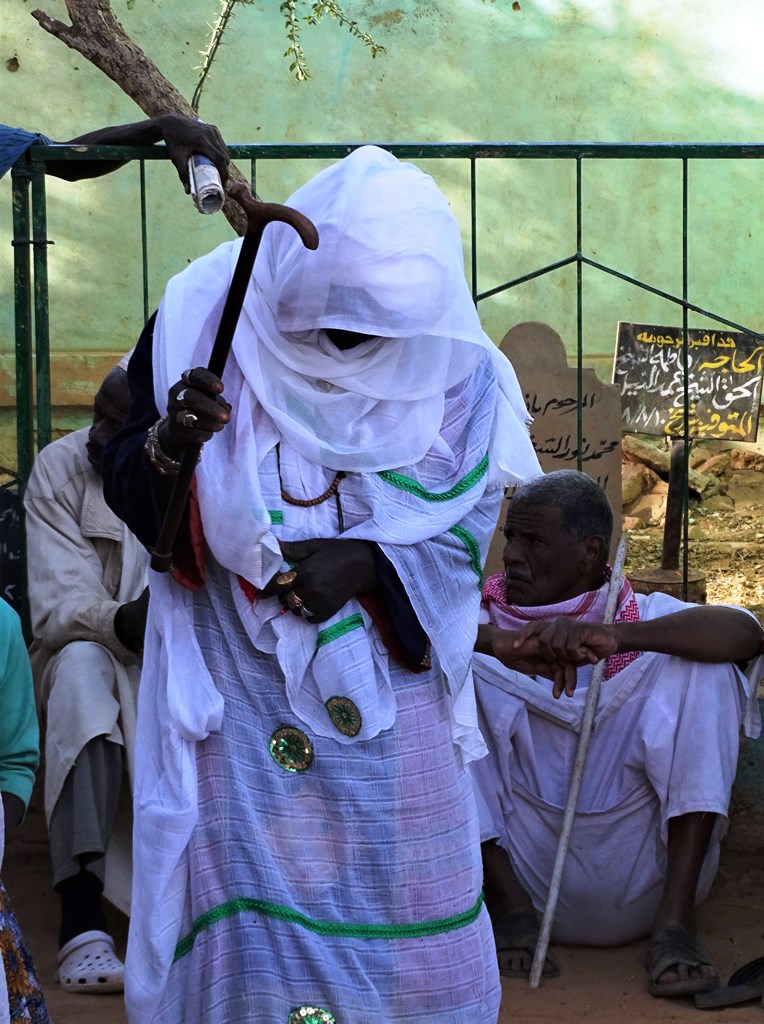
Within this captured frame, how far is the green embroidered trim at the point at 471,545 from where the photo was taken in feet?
9.14

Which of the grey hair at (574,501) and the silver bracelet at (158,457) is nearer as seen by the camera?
the silver bracelet at (158,457)

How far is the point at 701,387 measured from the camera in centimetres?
511

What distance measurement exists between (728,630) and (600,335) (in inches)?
216

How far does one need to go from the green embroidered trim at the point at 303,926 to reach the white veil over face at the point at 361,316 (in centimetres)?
79

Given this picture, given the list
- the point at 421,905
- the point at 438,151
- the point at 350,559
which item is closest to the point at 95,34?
the point at 438,151

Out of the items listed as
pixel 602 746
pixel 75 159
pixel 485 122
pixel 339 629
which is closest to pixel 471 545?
pixel 339 629

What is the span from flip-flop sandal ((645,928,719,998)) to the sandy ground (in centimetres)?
4

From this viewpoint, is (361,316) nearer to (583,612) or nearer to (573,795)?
(583,612)

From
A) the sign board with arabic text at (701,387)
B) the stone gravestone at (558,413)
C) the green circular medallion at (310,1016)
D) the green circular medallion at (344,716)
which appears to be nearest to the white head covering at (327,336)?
the green circular medallion at (344,716)

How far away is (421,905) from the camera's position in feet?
8.79

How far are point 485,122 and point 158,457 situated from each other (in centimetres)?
704

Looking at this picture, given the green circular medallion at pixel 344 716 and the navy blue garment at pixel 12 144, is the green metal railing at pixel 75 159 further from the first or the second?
→ the green circular medallion at pixel 344 716

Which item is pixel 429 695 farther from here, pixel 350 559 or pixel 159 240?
pixel 159 240

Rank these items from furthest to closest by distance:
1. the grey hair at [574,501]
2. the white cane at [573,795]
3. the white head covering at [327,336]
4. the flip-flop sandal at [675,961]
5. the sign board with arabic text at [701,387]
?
the sign board with arabic text at [701,387] → the grey hair at [574,501] → the white cane at [573,795] → the flip-flop sandal at [675,961] → the white head covering at [327,336]
